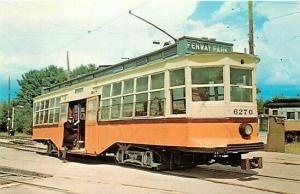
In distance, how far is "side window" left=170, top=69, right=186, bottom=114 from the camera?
10.8 meters

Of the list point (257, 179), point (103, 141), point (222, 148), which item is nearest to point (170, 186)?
point (222, 148)

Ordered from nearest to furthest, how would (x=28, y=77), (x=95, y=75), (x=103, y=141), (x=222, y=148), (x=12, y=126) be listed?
(x=222, y=148) < (x=103, y=141) < (x=95, y=75) < (x=12, y=126) < (x=28, y=77)

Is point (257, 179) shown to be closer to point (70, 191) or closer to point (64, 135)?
point (70, 191)

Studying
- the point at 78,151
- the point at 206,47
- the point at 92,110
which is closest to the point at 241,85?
the point at 206,47

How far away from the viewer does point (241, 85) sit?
10.9 meters

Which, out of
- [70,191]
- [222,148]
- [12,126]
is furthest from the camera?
[12,126]

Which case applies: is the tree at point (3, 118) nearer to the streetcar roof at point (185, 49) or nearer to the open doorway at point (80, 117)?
the open doorway at point (80, 117)

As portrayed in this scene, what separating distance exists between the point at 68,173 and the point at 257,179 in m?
5.37

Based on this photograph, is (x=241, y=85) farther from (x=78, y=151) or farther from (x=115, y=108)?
(x=78, y=151)

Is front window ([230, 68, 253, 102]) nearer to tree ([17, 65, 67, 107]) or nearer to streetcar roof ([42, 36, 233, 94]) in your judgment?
streetcar roof ([42, 36, 233, 94])

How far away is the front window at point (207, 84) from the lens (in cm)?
1066

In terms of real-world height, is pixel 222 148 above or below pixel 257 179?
above

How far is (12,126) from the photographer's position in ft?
200

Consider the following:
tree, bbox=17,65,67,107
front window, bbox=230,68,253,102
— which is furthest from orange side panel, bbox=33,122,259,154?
tree, bbox=17,65,67,107
